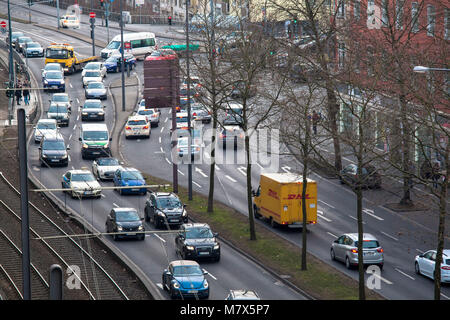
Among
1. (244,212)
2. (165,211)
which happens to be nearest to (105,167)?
(165,211)

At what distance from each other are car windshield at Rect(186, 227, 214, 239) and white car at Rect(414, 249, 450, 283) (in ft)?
28.6

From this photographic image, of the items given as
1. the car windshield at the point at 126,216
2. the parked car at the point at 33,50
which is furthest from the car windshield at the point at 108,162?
the parked car at the point at 33,50

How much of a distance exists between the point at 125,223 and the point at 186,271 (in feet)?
26.9

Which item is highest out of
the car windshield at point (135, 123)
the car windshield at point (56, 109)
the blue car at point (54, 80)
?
the blue car at point (54, 80)

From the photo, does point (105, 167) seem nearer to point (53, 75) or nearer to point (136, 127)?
point (136, 127)

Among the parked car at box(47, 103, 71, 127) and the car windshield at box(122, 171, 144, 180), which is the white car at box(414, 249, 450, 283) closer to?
the car windshield at box(122, 171, 144, 180)

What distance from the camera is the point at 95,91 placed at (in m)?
67.5

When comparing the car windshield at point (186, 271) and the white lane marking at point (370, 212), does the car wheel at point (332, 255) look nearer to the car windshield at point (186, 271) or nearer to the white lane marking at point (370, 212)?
the white lane marking at point (370, 212)

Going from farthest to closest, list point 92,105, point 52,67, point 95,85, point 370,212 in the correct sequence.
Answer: point 52,67 < point 95,85 < point 92,105 < point 370,212

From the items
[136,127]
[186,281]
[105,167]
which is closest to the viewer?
A: [186,281]

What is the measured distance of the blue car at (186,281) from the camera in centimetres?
2869

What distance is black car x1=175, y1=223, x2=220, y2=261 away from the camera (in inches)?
1329

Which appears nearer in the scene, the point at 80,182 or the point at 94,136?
the point at 80,182

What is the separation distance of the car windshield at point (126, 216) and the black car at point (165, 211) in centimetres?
147
